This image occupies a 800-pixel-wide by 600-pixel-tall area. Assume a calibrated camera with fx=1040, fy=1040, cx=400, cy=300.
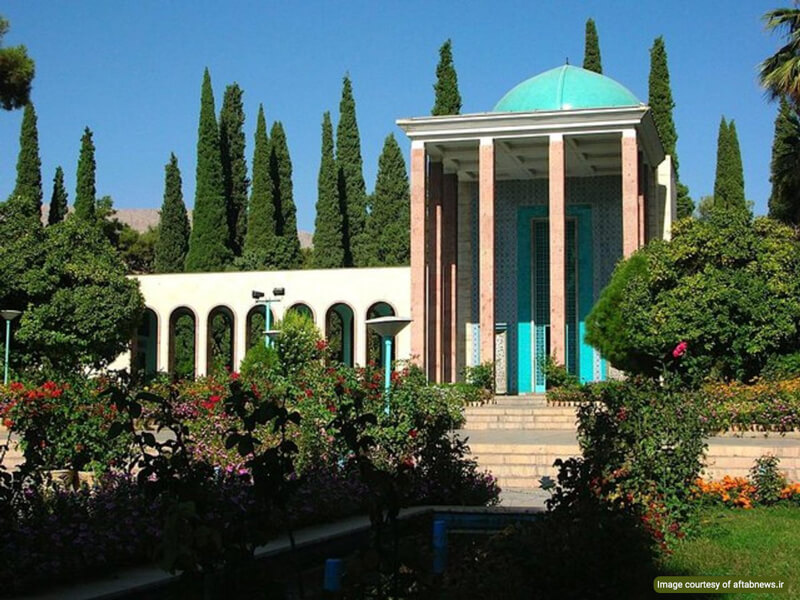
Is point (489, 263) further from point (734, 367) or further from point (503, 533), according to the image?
point (503, 533)

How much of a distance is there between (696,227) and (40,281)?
16393mm

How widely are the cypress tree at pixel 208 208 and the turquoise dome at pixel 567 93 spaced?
12.6 metres

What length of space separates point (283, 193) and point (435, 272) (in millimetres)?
16382

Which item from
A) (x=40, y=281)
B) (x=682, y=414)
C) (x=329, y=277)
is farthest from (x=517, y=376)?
(x=682, y=414)

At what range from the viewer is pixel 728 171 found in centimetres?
4094

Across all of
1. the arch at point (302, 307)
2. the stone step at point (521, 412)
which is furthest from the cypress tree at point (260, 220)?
the stone step at point (521, 412)

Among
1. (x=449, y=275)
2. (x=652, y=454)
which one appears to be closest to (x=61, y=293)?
(x=449, y=275)

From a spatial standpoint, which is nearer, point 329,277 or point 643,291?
point 643,291

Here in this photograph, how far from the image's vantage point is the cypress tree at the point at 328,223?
4159 centimetres

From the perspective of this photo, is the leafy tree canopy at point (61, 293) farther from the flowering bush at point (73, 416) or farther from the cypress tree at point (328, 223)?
the flowering bush at point (73, 416)

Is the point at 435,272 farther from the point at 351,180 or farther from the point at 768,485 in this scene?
the point at 768,485

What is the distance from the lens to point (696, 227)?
22672 mm

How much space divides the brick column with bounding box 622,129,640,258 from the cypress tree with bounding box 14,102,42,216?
2331 centimetres

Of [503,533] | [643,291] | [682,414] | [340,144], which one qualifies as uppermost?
[340,144]
